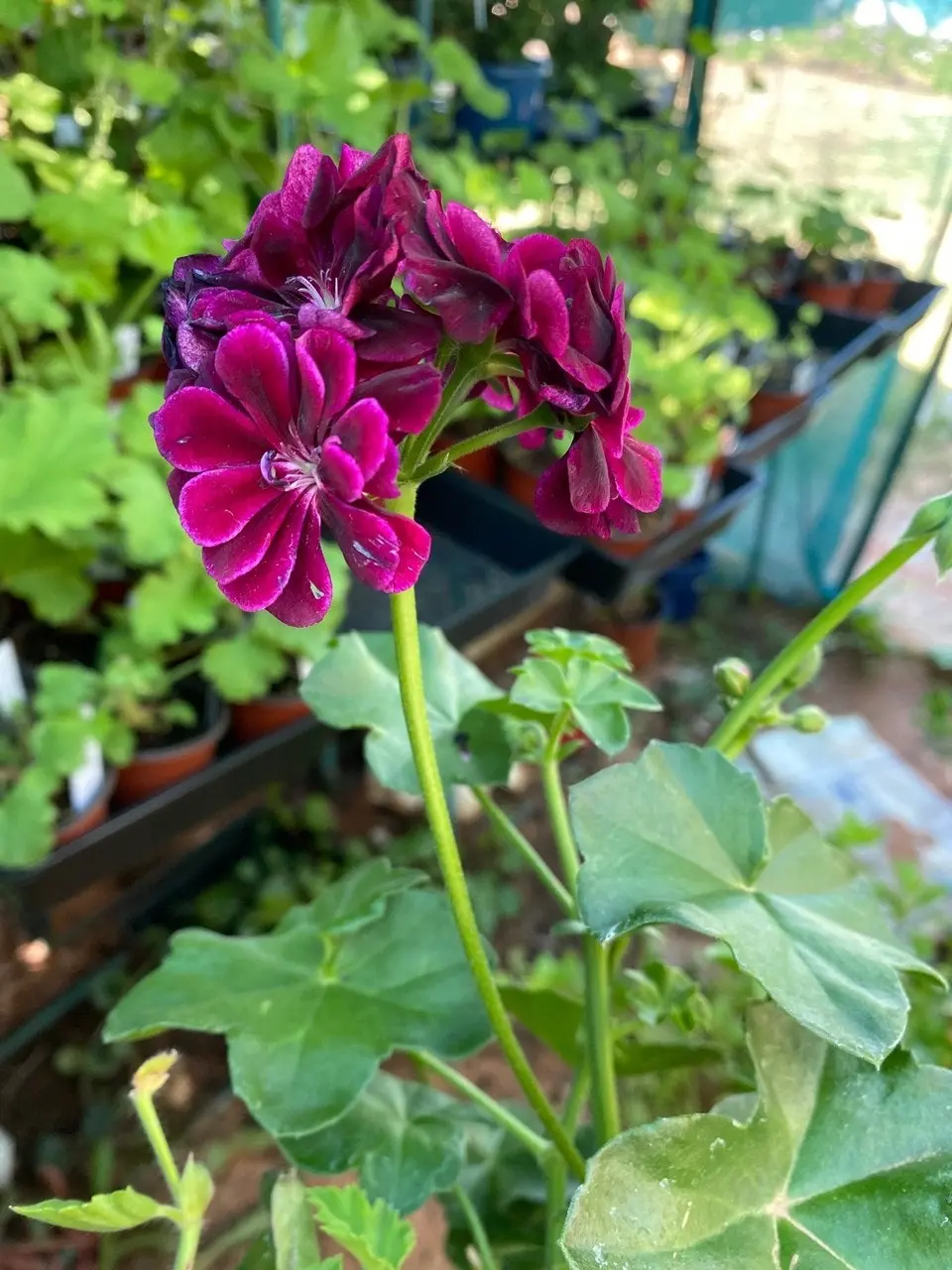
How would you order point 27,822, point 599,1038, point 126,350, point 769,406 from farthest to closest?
1. point 769,406
2. point 126,350
3. point 27,822
4. point 599,1038

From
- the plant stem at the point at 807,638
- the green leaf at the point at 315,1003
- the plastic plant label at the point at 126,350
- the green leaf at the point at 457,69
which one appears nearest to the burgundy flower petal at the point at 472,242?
the plant stem at the point at 807,638

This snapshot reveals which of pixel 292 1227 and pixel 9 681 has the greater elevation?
pixel 292 1227

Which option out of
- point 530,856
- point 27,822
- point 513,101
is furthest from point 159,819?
point 513,101

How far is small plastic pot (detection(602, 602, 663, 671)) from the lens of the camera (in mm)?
2334

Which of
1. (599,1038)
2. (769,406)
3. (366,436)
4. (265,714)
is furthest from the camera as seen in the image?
(769,406)

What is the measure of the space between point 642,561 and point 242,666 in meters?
0.76

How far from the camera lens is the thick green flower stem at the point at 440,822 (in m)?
0.43

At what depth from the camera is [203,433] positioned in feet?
1.22

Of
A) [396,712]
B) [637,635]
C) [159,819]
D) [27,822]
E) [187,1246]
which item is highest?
[396,712]

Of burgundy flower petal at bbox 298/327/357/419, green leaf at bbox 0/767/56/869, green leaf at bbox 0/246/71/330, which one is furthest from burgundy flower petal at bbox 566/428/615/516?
green leaf at bbox 0/246/71/330

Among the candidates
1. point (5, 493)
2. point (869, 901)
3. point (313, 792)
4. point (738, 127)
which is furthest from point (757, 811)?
point (738, 127)

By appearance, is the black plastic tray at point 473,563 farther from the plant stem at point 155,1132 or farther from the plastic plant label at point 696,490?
the plant stem at point 155,1132

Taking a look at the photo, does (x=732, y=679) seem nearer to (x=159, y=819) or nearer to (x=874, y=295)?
(x=159, y=819)

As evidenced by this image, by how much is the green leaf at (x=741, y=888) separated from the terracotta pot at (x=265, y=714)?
87 cm
